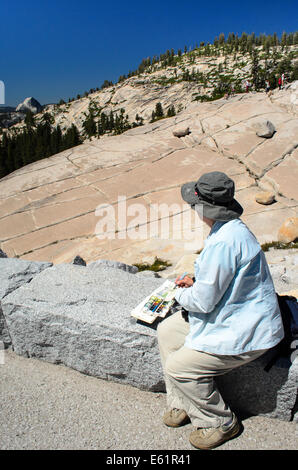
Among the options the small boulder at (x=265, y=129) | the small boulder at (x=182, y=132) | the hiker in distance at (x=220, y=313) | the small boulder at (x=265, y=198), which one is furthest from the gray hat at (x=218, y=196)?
the small boulder at (x=182, y=132)

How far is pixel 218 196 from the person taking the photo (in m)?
2.00

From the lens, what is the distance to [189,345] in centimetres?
210

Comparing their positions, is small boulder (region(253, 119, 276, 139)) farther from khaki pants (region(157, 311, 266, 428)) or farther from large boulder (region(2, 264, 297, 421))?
khaki pants (region(157, 311, 266, 428))

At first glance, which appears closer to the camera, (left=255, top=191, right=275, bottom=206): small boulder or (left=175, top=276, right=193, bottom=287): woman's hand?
(left=175, top=276, right=193, bottom=287): woman's hand

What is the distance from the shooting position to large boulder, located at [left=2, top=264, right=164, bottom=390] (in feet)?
8.44

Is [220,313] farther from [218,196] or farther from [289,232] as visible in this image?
[289,232]

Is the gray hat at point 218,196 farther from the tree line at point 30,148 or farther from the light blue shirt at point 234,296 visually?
the tree line at point 30,148

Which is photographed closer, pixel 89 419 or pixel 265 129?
pixel 89 419

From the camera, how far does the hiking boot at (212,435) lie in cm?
214

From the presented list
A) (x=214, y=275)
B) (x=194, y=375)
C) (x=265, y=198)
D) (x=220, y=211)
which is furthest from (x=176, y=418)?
(x=265, y=198)

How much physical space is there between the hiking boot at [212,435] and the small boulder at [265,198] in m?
7.23

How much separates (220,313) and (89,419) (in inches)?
53.7

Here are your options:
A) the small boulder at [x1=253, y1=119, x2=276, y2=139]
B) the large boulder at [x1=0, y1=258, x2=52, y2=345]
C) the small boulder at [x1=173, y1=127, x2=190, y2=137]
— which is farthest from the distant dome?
the large boulder at [x1=0, y1=258, x2=52, y2=345]
